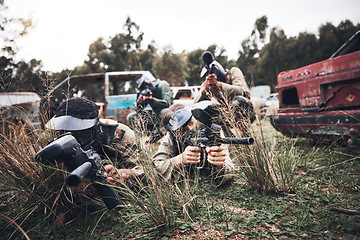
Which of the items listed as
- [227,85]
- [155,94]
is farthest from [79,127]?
[155,94]

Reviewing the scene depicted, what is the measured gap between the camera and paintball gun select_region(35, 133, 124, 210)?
1015mm

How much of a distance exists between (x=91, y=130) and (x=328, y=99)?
3.25 meters

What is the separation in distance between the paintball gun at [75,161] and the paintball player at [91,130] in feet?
0.33

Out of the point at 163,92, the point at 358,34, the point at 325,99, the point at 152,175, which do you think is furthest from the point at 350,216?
the point at 163,92

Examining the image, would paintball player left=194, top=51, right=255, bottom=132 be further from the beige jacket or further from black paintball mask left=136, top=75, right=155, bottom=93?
black paintball mask left=136, top=75, right=155, bottom=93

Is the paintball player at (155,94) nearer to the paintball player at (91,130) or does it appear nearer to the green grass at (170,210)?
the paintball player at (91,130)

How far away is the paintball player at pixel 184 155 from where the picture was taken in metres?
1.83

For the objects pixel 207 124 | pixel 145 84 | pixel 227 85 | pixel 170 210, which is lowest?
pixel 170 210

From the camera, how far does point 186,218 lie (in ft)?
4.79

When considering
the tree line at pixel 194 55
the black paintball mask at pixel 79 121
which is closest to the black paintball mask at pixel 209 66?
the black paintball mask at pixel 79 121

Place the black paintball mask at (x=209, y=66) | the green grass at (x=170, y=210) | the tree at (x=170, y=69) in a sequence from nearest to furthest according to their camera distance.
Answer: the green grass at (x=170, y=210), the black paintball mask at (x=209, y=66), the tree at (x=170, y=69)

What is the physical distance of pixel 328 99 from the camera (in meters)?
2.91

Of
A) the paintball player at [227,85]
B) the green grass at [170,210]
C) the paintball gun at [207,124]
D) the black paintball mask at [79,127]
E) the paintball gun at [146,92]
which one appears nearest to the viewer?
the green grass at [170,210]

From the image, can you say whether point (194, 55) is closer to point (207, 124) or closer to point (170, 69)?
point (170, 69)
